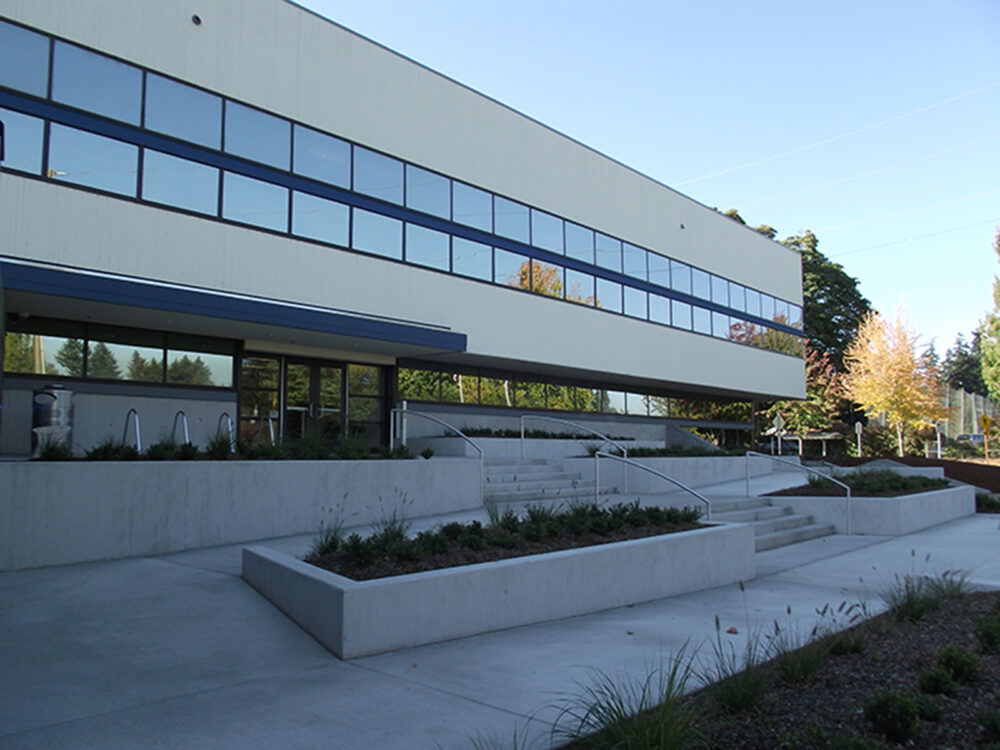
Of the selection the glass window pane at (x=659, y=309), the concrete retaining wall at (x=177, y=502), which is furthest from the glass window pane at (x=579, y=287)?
the concrete retaining wall at (x=177, y=502)

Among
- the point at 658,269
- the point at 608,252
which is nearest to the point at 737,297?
the point at 658,269

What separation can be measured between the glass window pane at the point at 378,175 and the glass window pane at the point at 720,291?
1651 cm

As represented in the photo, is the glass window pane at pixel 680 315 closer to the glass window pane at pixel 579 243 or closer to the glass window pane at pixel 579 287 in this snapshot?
the glass window pane at pixel 579 287

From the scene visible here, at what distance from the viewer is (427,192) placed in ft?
64.8

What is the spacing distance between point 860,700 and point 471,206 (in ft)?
58.2

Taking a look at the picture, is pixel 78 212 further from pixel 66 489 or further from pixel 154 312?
pixel 66 489

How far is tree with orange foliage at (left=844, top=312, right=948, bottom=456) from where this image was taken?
134ft

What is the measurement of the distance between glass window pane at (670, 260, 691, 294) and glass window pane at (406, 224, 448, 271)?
11733 mm

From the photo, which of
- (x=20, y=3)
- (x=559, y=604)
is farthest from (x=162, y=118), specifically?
(x=559, y=604)

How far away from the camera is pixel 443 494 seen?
13367mm

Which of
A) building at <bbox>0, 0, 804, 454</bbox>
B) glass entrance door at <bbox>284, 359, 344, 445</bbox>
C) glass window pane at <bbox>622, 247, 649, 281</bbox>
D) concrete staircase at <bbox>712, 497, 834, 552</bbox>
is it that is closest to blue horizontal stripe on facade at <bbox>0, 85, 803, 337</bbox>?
building at <bbox>0, 0, 804, 454</bbox>

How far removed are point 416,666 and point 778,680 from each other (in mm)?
2611

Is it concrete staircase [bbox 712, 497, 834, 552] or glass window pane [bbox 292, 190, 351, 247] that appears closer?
concrete staircase [bbox 712, 497, 834, 552]

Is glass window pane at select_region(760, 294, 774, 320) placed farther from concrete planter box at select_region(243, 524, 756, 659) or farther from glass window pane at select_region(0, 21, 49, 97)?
glass window pane at select_region(0, 21, 49, 97)
